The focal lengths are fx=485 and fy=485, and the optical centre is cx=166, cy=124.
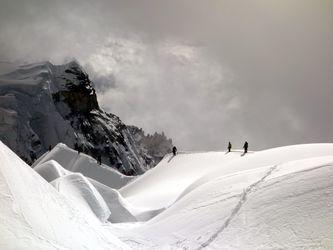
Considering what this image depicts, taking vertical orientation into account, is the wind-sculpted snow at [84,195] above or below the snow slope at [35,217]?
above

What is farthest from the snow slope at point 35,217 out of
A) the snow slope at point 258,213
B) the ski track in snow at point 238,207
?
the snow slope at point 258,213

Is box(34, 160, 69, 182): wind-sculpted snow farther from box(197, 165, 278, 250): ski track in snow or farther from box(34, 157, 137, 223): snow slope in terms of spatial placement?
box(197, 165, 278, 250): ski track in snow

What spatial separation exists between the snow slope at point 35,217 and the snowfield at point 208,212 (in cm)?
3

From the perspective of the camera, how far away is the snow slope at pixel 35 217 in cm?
1092

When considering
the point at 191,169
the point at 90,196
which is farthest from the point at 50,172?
the point at 191,169

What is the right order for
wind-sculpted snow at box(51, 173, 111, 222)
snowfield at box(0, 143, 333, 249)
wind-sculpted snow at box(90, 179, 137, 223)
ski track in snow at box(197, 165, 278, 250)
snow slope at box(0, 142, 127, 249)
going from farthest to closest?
wind-sculpted snow at box(90, 179, 137, 223) < wind-sculpted snow at box(51, 173, 111, 222) < ski track in snow at box(197, 165, 278, 250) < snowfield at box(0, 143, 333, 249) < snow slope at box(0, 142, 127, 249)

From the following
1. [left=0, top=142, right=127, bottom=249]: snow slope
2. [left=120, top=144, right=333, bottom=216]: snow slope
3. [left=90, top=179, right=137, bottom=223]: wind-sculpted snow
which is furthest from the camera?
[left=90, top=179, right=137, bottom=223]: wind-sculpted snow

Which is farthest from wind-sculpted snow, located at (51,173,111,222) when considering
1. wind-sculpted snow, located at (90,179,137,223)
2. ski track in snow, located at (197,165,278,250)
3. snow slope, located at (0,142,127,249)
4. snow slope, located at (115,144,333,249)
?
snow slope, located at (0,142,127,249)

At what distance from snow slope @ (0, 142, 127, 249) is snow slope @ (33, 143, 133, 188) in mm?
51019

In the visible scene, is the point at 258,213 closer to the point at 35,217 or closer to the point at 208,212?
the point at 208,212

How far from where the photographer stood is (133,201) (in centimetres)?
3666

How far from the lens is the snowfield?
12.2m

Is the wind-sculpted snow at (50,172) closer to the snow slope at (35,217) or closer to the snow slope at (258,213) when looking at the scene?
the snow slope at (258,213)

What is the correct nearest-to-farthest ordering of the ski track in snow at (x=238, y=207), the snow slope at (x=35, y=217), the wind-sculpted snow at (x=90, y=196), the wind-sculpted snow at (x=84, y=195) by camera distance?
the snow slope at (x=35, y=217), the ski track in snow at (x=238, y=207), the wind-sculpted snow at (x=84, y=195), the wind-sculpted snow at (x=90, y=196)
